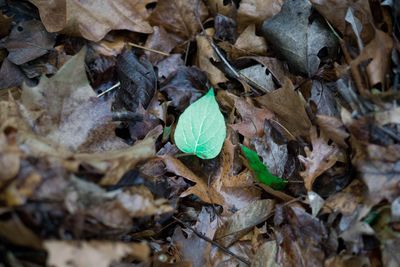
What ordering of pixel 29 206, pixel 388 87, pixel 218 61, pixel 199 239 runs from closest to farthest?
pixel 29 206 < pixel 388 87 < pixel 199 239 < pixel 218 61

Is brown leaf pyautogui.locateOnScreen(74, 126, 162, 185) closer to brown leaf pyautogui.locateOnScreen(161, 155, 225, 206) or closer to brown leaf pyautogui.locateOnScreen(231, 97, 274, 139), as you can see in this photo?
brown leaf pyautogui.locateOnScreen(161, 155, 225, 206)

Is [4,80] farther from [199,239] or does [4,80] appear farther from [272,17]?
[272,17]

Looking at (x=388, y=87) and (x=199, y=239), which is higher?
(x=388, y=87)

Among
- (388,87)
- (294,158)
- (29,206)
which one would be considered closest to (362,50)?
(388,87)

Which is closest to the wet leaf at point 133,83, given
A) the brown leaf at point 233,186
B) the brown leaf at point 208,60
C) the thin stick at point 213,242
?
the brown leaf at point 208,60

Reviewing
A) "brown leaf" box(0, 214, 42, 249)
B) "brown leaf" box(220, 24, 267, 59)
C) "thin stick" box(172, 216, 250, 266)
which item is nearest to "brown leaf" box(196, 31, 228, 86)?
"brown leaf" box(220, 24, 267, 59)

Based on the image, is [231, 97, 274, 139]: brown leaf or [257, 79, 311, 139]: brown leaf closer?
[257, 79, 311, 139]: brown leaf

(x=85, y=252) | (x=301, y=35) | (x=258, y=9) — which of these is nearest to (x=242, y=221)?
(x=85, y=252)
